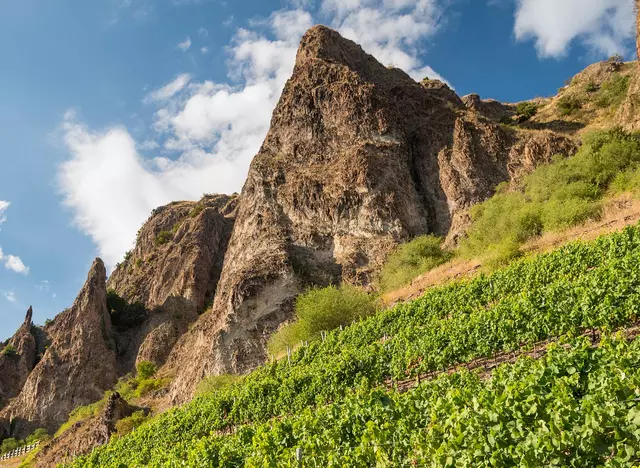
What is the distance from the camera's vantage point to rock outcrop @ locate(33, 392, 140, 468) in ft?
123

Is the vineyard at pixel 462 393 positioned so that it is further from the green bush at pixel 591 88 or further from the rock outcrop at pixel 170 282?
the green bush at pixel 591 88

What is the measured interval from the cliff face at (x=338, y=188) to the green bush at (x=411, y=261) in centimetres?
230

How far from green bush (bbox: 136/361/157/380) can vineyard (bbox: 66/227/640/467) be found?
2625cm

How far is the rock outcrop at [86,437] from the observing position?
37562 millimetres

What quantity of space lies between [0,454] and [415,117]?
59640 mm

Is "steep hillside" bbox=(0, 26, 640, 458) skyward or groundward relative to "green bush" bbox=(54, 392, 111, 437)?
skyward

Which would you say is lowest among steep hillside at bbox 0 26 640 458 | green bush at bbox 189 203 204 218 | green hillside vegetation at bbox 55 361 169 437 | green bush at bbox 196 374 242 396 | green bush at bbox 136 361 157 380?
green bush at bbox 196 374 242 396

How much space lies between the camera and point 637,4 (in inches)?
1134

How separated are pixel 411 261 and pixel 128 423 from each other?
2680 centimetres


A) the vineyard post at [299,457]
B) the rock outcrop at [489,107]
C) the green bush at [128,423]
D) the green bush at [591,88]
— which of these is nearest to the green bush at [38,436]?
the green bush at [128,423]

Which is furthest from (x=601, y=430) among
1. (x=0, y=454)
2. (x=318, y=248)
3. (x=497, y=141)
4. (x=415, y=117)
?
(x=0, y=454)

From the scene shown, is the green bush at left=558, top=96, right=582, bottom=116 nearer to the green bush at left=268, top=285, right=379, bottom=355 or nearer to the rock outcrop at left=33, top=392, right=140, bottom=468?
the green bush at left=268, top=285, right=379, bottom=355

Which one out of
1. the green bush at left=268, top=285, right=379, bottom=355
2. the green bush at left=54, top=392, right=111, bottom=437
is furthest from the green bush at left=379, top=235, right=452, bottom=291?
the green bush at left=54, top=392, right=111, bottom=437

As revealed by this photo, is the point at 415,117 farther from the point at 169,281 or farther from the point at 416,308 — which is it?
the point at 169,281
